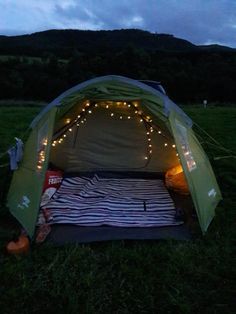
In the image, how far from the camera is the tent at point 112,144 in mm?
5207

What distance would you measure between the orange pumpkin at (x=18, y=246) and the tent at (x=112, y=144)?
23 cm

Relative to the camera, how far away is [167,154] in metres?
7.55

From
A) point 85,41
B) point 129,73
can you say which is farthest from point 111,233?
point 85,41

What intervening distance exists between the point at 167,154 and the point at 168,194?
3.94ft

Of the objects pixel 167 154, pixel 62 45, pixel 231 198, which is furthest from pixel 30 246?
pixel 62 45

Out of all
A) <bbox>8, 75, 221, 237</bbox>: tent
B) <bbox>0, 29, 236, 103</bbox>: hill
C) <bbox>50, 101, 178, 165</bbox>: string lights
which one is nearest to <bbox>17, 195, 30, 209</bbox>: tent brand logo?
<bbox>8, 75, 221, 237</bbox>: tent

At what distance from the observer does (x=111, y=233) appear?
495 centimetres

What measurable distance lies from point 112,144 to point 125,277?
12.8ft

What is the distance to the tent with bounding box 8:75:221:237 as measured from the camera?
205 inches

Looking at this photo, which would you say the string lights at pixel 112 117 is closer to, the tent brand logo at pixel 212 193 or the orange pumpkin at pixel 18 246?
the tent brand logo at pixel 212 193

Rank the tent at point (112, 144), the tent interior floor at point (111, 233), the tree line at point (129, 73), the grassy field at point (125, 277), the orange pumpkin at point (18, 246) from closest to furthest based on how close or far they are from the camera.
Result: the grassy field at point (125, 277)
the orange pumpkin at point (18, 246)
the tent interior floor at point (111, 233)
the tent at point (112, 144)
the tree line at point (129, 73)

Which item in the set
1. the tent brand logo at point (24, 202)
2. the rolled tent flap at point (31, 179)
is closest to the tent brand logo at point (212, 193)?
the rolled tent flap at point (31, 179)

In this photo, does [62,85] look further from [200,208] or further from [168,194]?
[200,208]

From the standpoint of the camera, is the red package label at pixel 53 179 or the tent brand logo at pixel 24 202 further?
the red package label at pixel 53 179
